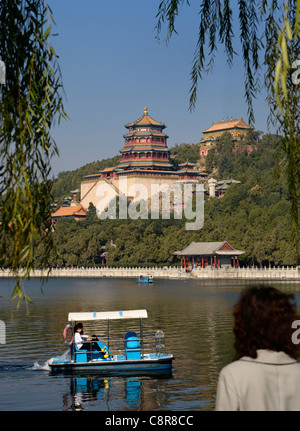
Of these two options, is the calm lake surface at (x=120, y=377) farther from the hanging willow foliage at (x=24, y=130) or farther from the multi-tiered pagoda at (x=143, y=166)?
the multi-tiered pagoda at (x=143, y=166)

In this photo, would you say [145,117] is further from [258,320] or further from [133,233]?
[258,320]

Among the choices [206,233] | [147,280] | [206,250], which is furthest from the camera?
[206,233]

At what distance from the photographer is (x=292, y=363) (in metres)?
3.38

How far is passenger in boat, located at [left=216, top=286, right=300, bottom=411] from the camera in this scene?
3287mm

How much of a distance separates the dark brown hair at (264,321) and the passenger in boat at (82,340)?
15421 millimetres

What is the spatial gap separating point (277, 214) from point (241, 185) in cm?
1884

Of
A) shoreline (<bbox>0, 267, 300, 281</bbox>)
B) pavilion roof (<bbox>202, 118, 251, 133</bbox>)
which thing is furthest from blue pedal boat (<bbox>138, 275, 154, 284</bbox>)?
pavilion roof (<bbox>202, 118, 251, 133</bbox>)

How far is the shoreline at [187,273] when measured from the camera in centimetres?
7581

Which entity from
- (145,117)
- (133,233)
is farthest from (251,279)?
(145,117)

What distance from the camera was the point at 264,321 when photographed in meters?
3.31

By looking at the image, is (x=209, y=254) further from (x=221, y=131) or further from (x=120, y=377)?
(x=221, y=131)

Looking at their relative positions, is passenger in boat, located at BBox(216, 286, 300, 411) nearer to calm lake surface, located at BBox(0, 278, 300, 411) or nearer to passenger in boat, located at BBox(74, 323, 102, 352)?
calm lake surface, located at BBox(0, 278, 300, 411)

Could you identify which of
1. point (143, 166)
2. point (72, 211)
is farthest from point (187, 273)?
point (143, 166)

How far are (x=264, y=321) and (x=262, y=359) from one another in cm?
21
